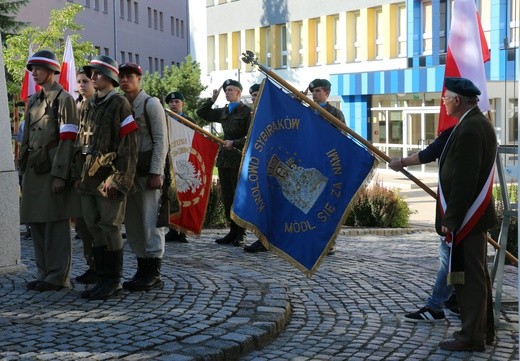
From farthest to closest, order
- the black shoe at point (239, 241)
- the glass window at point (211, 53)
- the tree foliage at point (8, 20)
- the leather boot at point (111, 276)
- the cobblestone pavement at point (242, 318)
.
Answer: the glass window at point (211, 53), the tree foliage at point (8, 20), the black shoe at point (239, 241), the leather boot at point (111, 276), the cobblestone pavement at point (242, 318)

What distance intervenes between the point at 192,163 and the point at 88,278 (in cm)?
404

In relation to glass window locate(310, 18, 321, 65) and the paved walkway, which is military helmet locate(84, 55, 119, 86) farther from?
glass window locate(310, 18, 321, 65)

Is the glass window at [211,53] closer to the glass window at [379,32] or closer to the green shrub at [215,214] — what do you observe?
the glass window at [379,32]

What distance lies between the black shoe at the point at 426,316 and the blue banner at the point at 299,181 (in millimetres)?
831

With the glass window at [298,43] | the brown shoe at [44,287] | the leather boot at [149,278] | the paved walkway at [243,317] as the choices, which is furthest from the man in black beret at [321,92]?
the glass window at [298,43]

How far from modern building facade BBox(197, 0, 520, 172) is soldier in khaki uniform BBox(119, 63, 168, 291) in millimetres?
25379

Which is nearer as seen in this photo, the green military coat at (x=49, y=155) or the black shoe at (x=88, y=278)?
the green military coat at (x=49, y=155)

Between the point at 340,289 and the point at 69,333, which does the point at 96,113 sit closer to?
the point at 69,333

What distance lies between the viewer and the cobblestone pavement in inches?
268

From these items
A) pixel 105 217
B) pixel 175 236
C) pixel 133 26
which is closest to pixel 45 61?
pixel 105 217

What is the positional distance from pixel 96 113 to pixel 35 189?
1.00 m

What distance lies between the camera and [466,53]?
8.26 m

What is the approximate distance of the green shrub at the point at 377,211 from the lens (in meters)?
17.0

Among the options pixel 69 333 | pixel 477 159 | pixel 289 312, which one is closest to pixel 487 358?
pixel 477 159
